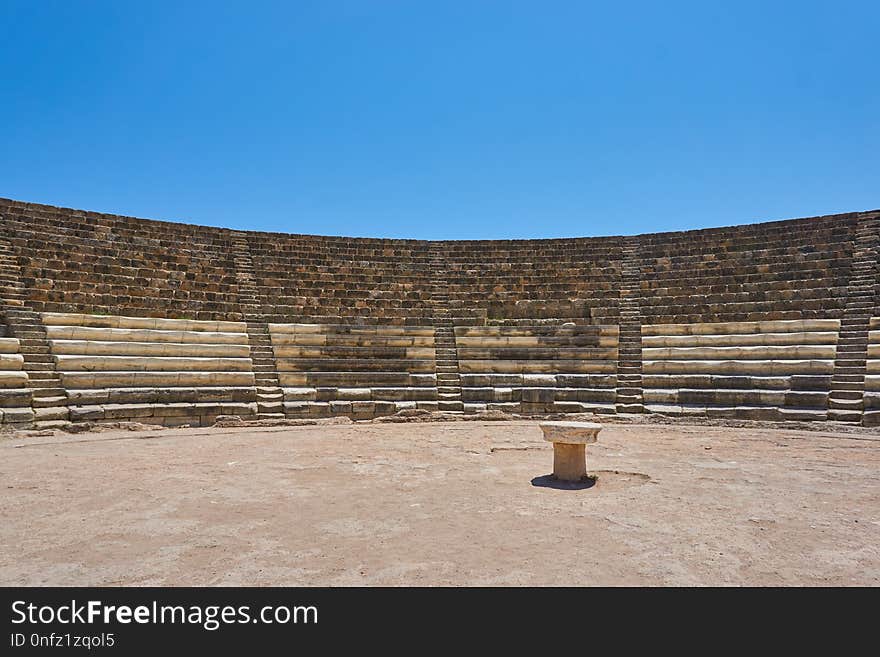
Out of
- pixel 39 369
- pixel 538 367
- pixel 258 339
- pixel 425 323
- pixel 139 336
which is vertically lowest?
pixel 538 367

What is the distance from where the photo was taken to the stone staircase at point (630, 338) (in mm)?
15109

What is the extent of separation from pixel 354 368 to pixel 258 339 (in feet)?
8.40

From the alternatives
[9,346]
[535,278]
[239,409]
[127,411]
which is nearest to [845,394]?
[535,278]

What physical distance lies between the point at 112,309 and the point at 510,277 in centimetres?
1070

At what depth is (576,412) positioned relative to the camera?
15.0m

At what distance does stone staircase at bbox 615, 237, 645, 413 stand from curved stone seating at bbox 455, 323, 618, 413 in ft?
0.64

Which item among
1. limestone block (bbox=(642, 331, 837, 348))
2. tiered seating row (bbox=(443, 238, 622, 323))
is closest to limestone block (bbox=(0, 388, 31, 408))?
tiered seating row (bbox=(443, 238, 622, 323))

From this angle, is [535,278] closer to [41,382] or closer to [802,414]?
[802,414]

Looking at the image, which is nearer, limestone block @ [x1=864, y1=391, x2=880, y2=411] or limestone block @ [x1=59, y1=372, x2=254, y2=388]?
limestone block @ [x1=864, y1=391, x2=880, y2=411]

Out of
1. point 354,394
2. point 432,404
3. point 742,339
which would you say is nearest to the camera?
→ point 354,394

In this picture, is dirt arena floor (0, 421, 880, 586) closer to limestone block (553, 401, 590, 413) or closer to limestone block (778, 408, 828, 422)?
limestone block (778, 408, 828, 422)

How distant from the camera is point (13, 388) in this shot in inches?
482

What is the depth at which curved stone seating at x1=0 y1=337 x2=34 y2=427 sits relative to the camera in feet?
38.4

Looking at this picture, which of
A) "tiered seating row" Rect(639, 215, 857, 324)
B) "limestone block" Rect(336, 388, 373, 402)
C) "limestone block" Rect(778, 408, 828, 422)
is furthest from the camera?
"tiered seating row" Rect(639, 215, 857, 324)
